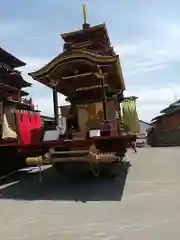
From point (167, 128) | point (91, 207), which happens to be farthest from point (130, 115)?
point (167, 128)

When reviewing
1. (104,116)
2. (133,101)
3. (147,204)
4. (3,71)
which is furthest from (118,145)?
(3,71)

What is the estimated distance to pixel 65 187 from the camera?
8.09 metres

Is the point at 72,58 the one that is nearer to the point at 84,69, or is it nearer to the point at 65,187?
the point at 84,69

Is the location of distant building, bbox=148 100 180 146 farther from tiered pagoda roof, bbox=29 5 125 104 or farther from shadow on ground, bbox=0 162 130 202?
shadow on ground, bbox=0 162 130 202

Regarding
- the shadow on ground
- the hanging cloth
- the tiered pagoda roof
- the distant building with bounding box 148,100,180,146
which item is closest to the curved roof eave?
the tiered pagoda roof

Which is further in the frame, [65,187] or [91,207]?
[65,187]

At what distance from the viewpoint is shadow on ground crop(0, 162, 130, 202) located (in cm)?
715

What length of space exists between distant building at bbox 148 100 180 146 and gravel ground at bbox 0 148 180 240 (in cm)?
2913

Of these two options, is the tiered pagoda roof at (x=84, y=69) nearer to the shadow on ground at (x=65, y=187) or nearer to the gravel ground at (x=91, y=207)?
the shadow on ground at (x=65, y=187)

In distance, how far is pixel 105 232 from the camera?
15.5 feet

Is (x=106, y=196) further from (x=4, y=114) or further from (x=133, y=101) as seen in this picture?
(x=133, y=101)

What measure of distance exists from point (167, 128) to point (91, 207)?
3502 cm

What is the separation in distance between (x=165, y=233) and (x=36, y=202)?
2975 mm

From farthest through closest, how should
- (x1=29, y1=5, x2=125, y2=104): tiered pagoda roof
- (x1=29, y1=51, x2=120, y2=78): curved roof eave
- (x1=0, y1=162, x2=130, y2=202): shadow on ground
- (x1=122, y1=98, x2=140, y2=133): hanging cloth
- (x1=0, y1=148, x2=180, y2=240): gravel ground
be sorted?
(x1=122, y1=98, x2=140, y2=133): hanging cloth, (x1=29, y1=5, x2=125, y2=104): tiered pagoda roof, (x1=29, y1=51, x2=120, y2=78): curved roof eave, (x1=0, y1=162, x2=130, y2=202): shadow on ground, (x1=0, y1=148, x2=180, y2=240): gravel ground
